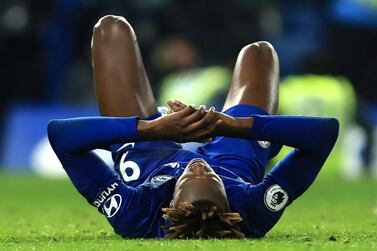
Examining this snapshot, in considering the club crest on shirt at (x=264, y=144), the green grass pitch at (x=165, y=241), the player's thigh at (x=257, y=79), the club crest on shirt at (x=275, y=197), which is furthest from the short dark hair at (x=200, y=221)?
the player's thigh at (x=257, y=79)

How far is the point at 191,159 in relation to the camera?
25.7 ft

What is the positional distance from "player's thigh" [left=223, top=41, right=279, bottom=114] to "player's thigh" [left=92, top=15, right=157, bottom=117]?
60cm

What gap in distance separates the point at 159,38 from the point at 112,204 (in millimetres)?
11715

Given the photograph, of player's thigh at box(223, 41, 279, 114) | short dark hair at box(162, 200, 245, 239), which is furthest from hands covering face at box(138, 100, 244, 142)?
player's thigh at box(223, 41, 279, 114)

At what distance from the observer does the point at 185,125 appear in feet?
23.0

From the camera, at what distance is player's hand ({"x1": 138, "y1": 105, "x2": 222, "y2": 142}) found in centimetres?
701

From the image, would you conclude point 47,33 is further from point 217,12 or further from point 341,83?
point 341,83

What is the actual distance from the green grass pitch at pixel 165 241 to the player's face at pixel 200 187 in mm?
228

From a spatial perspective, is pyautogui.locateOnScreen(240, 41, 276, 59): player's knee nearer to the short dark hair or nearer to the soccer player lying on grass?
the soccer player lying on grass

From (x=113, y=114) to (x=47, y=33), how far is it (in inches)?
441

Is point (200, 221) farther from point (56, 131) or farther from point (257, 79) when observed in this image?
point (257, 79)

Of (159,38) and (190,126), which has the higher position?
(190,126)

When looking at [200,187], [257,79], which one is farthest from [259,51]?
[200,187]

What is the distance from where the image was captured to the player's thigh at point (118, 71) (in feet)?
27.2
